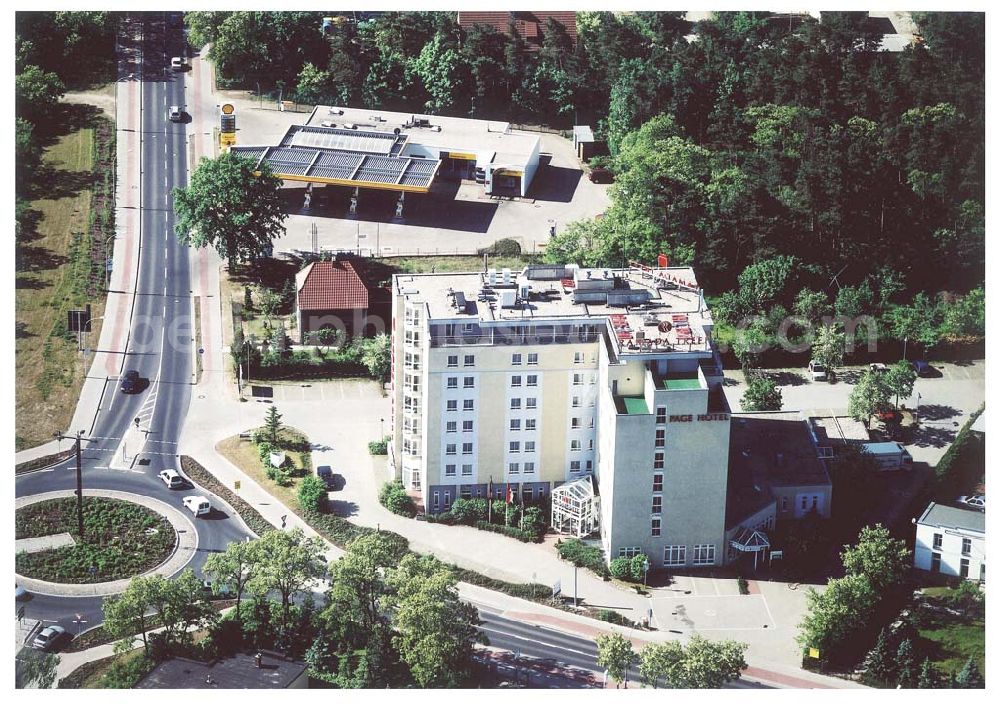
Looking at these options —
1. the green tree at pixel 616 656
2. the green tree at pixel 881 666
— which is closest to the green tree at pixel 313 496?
the green tree at pixel 616 656

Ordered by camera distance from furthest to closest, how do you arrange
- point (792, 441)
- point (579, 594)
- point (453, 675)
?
point (792, 441), point (579, 594), point (453, 675)

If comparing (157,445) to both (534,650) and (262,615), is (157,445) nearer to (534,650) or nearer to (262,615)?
(262,615)

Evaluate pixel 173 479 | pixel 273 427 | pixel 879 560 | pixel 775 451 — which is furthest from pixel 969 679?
pixel 173 479

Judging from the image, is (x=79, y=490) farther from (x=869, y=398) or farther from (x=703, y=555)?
(x=869, y=398)

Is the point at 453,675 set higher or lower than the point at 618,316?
lower

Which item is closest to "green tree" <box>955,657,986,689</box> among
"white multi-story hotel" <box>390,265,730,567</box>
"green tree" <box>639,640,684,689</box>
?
"green tree" <box>639,640,684,689</box>

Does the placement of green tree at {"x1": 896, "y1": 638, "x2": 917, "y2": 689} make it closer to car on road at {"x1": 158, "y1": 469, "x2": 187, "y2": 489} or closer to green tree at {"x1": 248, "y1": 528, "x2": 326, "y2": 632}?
green tree at {"x1": 248, "y1": 528, "x2": 326, "y2": 632}

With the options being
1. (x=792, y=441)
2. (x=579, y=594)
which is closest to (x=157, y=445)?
(x=579, y=594)
